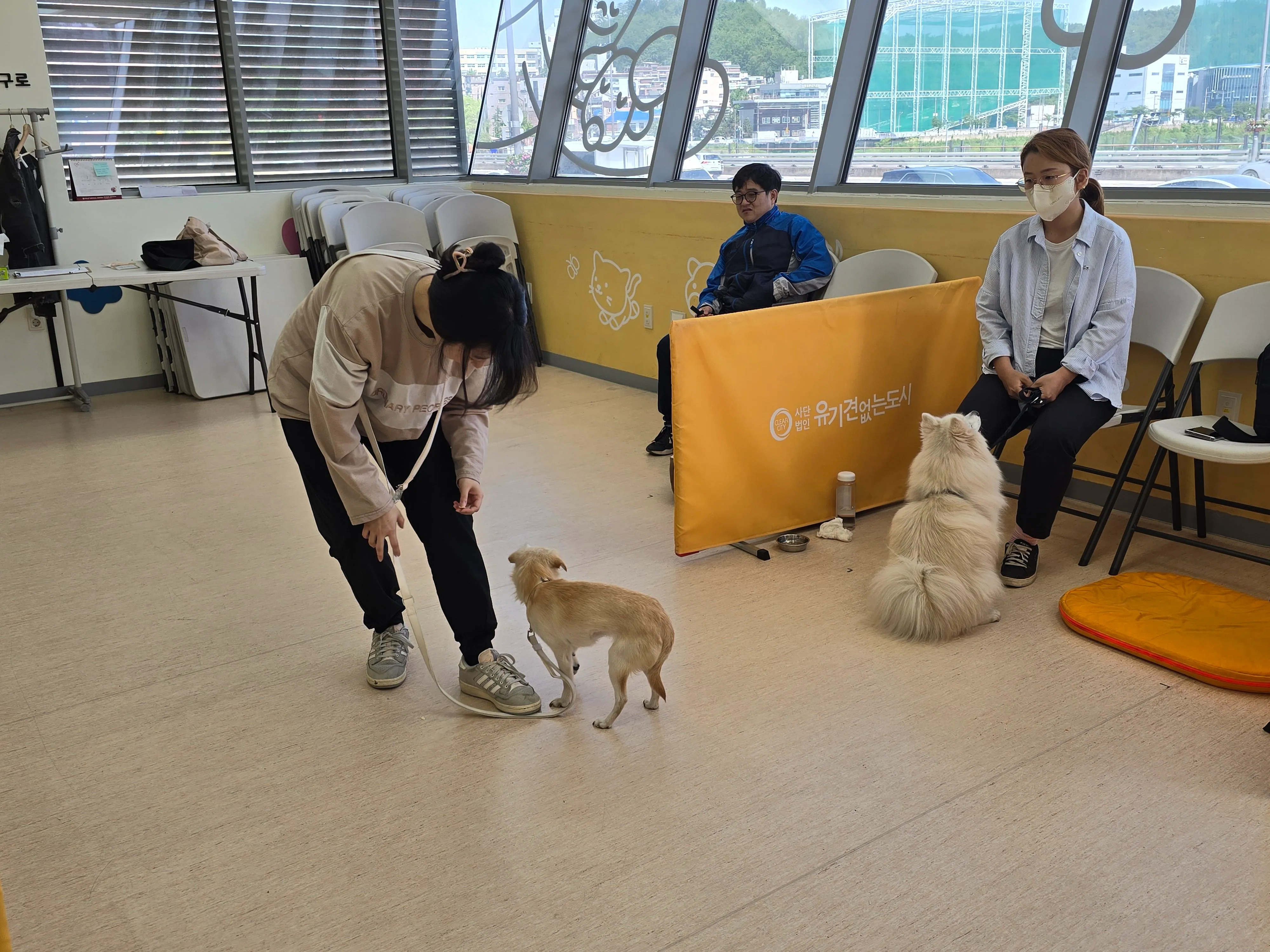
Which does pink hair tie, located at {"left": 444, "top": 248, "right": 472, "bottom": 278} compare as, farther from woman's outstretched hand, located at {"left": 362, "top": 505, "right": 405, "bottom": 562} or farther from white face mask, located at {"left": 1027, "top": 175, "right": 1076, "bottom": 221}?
white face mask, located at {"left": 1027, "top": 175, "right": 1076, "bottom": 221}

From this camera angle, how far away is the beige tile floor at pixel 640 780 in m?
1.80

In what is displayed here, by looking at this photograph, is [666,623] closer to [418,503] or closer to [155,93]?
[418,503]

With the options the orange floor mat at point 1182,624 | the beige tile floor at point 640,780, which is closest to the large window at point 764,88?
the beige tile floor at point 640,780

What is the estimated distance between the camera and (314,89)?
7.01 metres

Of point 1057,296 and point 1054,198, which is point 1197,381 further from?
point 1054,198

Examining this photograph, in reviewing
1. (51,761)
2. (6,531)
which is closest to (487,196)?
(6,531)

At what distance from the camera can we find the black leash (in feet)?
10.6

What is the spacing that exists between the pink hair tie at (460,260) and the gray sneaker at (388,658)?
1.23 m

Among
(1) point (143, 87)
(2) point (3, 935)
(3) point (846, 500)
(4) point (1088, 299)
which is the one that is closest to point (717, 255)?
(3) point (846, 500)

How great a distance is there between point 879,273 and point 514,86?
163 inches

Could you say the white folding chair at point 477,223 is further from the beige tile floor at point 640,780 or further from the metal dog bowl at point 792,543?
the beige tile floor at point 640,780

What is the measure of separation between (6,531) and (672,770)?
3110 mm

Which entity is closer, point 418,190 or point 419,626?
point 419,626

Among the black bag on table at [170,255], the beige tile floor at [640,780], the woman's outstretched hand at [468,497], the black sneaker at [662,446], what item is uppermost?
the black bag on table at [170,255]
